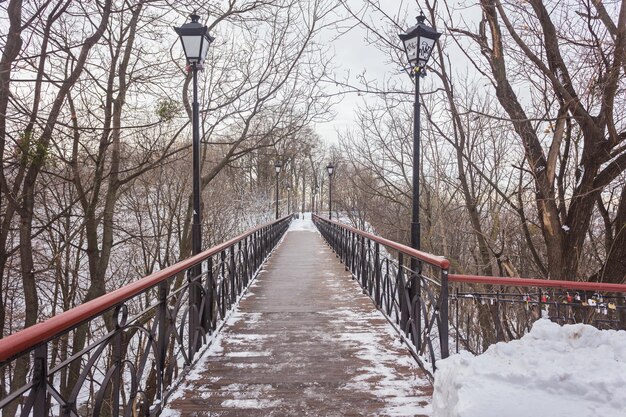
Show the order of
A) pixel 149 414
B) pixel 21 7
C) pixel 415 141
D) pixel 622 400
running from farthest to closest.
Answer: pixel 21 7, pixel 415 141, pixel 149 414, pixel 622 400

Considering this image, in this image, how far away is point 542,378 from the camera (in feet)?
7.80

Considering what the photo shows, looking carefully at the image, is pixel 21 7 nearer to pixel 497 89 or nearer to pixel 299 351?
pixel 299 351

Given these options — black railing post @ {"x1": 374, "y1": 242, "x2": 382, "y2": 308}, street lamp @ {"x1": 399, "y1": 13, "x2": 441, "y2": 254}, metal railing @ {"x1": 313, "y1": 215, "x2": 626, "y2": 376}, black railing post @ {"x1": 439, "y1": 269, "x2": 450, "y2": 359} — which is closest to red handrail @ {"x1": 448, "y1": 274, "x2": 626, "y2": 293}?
metal railing @ {"x1": 313, "y1": 215, "x2": 626, "y2": 376}

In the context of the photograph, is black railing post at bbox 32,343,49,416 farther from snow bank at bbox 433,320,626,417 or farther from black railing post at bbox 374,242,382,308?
black railing post at bbox 374,242,382,308

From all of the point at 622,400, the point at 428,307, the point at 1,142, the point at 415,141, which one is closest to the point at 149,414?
the point at 428,307

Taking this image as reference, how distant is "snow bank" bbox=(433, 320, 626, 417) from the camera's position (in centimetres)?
219

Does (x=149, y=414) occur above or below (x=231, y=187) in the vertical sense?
below

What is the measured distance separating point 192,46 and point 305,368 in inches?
165

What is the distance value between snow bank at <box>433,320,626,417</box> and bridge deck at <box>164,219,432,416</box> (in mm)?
646

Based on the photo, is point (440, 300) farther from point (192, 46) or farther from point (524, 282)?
point (192, 46)

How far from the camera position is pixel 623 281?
7195mm

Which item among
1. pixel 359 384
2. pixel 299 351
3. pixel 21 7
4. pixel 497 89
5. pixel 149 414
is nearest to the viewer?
pixel 149 414

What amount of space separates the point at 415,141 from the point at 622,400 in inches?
159

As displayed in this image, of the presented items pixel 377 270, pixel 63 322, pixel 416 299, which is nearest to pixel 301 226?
pixel 377 270
